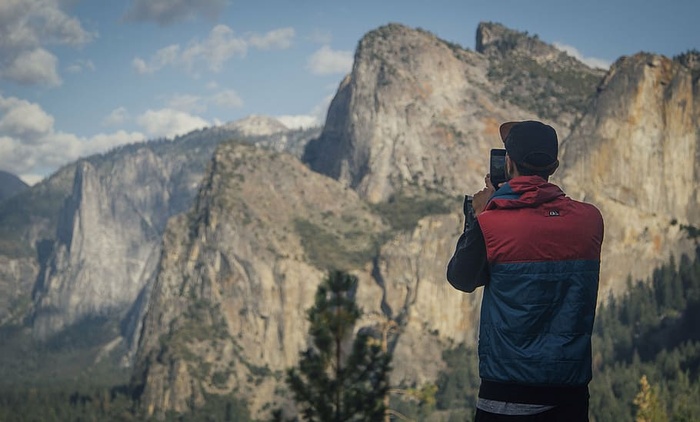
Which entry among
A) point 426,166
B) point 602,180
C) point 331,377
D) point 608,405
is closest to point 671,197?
point 602,180

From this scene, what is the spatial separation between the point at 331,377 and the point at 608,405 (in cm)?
7729

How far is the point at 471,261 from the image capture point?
647 cm

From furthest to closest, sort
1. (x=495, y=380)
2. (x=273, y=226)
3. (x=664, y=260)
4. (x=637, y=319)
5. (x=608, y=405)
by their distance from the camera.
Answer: (x=273, y=226)
(x=664, y=260)
(x=637, y=319)
(x=608, y=405)
(x=495, y=380)

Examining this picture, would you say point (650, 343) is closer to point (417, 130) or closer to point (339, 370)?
point (417, 130)

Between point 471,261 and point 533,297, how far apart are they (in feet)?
1.70

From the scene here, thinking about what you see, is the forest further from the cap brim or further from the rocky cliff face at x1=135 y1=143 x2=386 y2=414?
the cap brim

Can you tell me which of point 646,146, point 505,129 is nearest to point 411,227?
point 646,146

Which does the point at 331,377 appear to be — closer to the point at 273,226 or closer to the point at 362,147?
the point at 273,226

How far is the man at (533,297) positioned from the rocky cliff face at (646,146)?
147m

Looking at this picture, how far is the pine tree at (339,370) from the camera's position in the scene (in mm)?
29125

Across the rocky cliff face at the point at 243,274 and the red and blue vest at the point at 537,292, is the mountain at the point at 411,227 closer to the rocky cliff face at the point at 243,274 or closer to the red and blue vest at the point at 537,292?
the rocky cliff face at the point at 243,274

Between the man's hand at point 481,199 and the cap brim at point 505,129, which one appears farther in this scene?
the cap brim at point 505,129

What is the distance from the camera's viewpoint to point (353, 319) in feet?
95.6

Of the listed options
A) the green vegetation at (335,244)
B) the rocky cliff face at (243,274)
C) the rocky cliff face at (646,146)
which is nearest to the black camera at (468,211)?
the rocky cliff face at (646,146)
